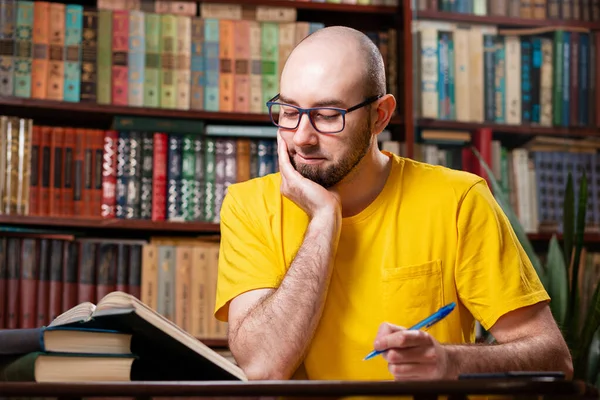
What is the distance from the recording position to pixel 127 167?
105 inches

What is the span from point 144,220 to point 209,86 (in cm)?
47

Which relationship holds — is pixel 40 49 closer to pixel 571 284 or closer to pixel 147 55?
pixel 147 55

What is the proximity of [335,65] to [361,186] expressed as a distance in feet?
0.73

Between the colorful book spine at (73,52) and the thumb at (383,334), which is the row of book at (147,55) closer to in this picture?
the colorful book spine at (73,52)

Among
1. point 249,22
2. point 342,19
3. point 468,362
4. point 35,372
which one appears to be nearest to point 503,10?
point 342,19

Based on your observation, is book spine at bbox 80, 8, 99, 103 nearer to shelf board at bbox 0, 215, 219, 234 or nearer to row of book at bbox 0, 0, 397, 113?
row of book at bbox 0, 0, 397, 113

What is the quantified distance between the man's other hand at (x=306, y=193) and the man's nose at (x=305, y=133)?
0.08 metres

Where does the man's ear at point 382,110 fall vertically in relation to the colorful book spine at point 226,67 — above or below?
below

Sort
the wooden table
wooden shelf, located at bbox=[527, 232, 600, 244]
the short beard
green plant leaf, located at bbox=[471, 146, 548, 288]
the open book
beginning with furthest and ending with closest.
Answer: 1. wooden shelf, located at bbox=[527, 232, 600, 244]
2. green plant leaf, located at bbox=[471, 146, 548, 288]
3. the short beard
4. the open book
5. the wooden table

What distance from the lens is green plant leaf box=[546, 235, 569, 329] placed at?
2473 mm

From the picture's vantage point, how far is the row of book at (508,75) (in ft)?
9.16

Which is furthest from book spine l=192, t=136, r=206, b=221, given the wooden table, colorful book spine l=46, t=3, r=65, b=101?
the wooden table

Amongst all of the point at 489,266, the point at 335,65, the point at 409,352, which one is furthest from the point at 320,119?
the point at 409,352

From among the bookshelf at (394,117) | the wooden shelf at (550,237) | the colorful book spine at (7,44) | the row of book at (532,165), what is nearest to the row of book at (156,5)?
the bookshelf at (394,117)
